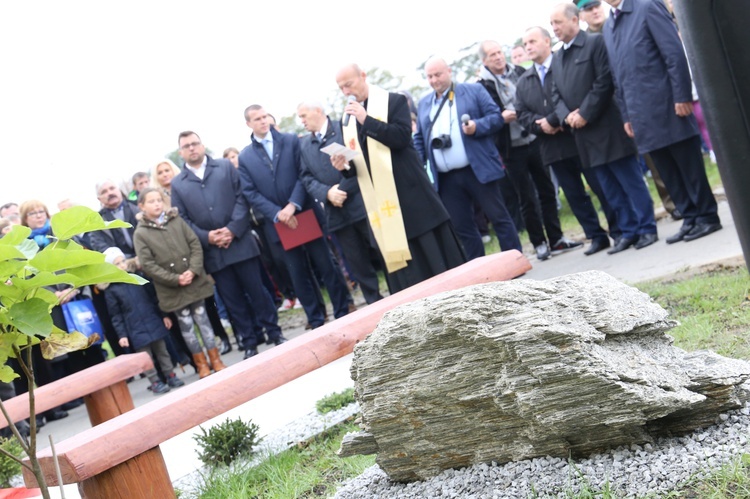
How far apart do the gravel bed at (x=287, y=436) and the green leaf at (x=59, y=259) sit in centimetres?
307

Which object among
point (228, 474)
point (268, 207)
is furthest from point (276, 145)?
point (228, 474)

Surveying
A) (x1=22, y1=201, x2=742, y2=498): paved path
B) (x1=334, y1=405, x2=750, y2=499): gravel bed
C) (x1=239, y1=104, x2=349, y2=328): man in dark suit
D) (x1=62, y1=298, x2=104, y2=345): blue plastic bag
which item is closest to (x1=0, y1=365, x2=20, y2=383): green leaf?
(x1=334, y1=405, x2=750, y2=499): gravel bed

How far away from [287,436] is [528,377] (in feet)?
9.46

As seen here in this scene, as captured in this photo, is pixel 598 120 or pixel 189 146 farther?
pixel 189 146

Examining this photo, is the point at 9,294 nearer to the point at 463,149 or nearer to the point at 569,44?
the point at 463,149

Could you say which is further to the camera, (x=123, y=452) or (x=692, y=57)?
(x=123, y=452)

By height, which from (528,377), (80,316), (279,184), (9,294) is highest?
(279,184)

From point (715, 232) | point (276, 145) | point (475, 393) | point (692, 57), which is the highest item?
point (276, 145)

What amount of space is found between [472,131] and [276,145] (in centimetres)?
224

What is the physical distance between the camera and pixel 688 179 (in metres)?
7.87

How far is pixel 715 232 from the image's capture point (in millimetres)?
7848

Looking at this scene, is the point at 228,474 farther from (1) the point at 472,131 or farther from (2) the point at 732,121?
(1) the point at 472,131

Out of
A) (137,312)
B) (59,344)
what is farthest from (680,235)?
(59,344)

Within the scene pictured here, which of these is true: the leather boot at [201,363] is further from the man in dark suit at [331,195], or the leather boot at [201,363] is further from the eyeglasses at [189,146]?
the eyeglasses at [189,146]
